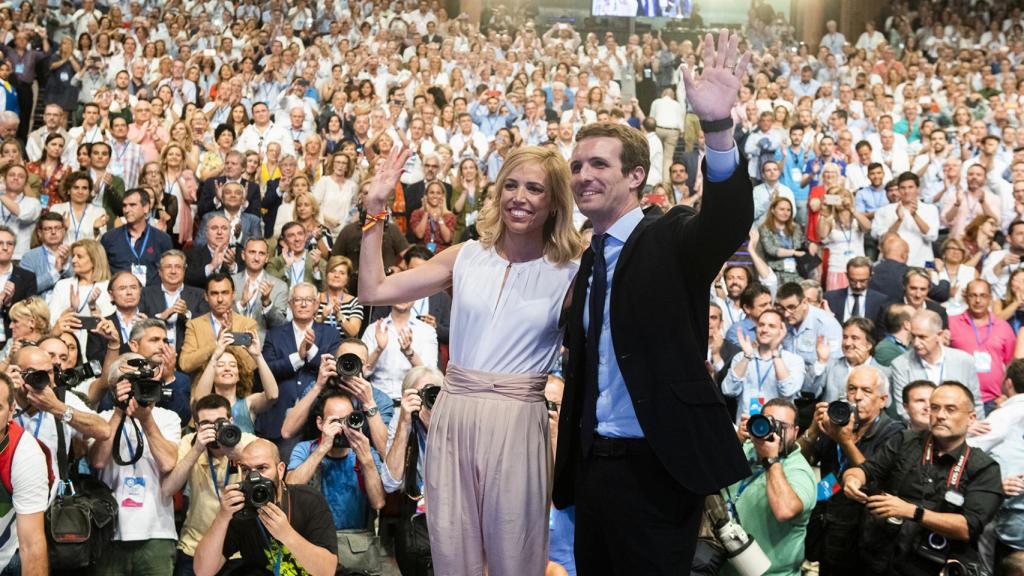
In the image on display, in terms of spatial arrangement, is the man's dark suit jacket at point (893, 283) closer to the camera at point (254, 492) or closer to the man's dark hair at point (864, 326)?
the man's dark hair at point (864, 326)

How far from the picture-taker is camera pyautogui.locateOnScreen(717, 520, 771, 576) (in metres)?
4.46

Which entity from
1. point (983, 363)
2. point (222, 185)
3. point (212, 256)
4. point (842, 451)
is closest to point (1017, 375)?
point (842, 451)

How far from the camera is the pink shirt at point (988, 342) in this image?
7785mm

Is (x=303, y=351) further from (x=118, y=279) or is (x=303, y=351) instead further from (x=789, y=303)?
(x=789, y=303)

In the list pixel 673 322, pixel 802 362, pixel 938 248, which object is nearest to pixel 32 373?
pixel 673 322

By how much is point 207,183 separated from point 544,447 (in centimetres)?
741

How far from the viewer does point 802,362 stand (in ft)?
23.3

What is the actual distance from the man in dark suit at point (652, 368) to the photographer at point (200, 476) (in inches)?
112

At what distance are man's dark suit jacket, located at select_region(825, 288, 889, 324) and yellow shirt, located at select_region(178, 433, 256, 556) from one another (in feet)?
15.8

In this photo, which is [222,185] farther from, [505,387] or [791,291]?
[505,387]

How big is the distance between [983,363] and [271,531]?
5074 mm

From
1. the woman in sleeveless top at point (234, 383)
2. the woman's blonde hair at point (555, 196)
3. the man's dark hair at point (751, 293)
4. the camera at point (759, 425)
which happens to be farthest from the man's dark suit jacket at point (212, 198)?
the woman's blonde hair at point (555, 196)

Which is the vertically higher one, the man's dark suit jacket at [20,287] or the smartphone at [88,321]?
the man's dark suit jacket at [20,287]

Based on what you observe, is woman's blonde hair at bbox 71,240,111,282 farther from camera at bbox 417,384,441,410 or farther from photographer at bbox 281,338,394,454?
camera at bbox 417,384,441,410
